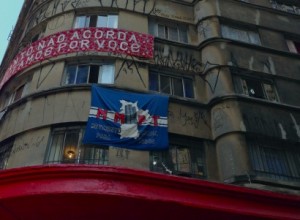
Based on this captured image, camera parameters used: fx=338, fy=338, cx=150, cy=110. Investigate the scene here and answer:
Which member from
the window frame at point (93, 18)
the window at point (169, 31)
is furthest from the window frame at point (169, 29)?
the window frame at point (93, 18)

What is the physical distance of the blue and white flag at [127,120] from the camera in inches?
427

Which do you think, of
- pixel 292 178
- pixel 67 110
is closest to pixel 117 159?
pixel 67 110

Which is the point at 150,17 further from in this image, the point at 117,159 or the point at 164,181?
the point at 164,181

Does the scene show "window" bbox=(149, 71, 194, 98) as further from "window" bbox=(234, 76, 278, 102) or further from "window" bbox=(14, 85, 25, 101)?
"window" bbox=(14, 85, 25, 101)

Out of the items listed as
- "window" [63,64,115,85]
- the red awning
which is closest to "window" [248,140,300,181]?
the red awning

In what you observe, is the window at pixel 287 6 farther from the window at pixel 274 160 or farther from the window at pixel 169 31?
the window at pixel 274 160

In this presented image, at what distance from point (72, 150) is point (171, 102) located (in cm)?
410

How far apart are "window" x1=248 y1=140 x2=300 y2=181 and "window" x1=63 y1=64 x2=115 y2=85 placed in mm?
5747

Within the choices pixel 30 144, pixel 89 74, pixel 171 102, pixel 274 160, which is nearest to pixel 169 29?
pixel 171 102

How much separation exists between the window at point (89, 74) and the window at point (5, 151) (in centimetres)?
298

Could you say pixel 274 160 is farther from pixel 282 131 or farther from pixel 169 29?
pixel 169 29

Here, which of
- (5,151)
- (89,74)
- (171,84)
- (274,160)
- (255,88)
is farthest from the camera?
(255,88)

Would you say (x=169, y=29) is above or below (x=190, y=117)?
above

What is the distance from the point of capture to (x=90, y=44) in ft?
43.9
